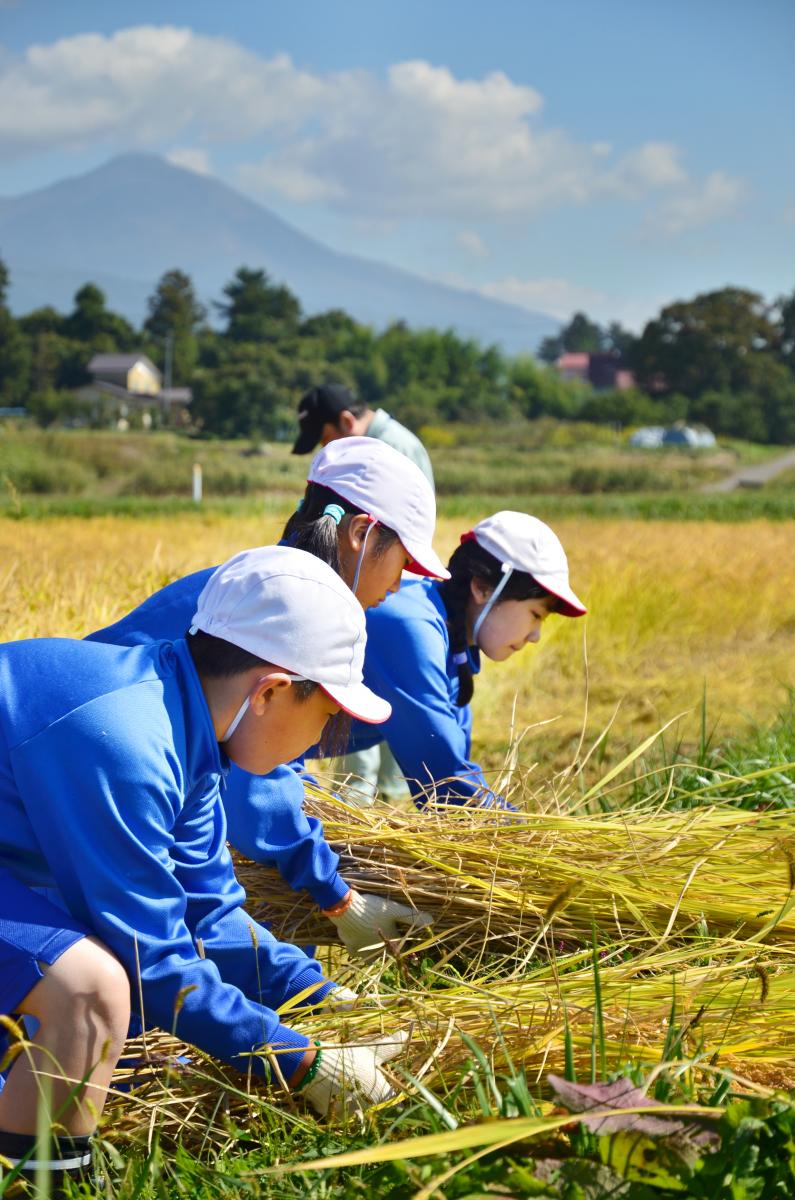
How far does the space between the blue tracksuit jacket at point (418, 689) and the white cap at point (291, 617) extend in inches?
39.0

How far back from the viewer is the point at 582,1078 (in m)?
1.66

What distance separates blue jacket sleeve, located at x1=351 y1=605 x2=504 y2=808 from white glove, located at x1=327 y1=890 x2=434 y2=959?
0.33 meters

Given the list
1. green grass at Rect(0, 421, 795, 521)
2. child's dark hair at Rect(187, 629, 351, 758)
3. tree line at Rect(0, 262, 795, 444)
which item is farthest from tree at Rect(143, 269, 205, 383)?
child's dark hair at Rect(187, 629, 351, 758)

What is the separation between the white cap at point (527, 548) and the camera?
2.84 meters

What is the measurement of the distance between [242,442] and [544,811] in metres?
37.2

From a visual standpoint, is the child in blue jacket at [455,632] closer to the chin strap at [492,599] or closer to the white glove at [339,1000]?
the chin strap at [492,599]

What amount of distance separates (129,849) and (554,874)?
106 centimetres

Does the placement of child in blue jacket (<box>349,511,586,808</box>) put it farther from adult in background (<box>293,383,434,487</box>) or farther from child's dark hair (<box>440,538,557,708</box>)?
adult in background (<box>293,383,434,487</box>)

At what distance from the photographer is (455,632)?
2982 mm

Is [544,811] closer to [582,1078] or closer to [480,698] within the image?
[582,1078]

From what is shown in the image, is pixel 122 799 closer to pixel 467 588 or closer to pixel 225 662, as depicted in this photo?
pixel 225 662

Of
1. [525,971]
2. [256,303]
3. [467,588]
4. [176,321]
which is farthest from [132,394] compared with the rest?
[525,971]

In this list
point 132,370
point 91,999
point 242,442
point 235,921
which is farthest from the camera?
point 132,370

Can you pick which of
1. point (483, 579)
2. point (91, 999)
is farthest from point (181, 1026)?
point (483, 579)
